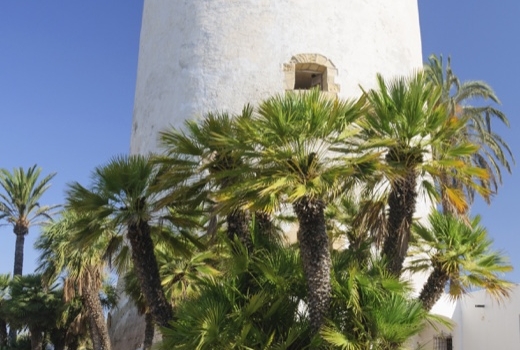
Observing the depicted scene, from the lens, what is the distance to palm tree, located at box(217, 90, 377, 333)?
6621mm

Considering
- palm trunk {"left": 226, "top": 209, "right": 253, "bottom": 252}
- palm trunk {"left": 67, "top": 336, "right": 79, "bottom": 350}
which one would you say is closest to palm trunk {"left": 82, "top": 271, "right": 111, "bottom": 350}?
palm trunk {"left": 226, "top": 209, "right": 253, "bottom": 252}

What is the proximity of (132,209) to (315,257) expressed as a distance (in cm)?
223

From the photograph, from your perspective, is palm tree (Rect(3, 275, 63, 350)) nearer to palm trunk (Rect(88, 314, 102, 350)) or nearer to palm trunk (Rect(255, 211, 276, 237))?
palm trunk (Rect(88, 314, 102, 350))

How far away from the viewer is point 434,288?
745cm

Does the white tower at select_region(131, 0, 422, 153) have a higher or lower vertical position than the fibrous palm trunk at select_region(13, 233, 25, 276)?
higher

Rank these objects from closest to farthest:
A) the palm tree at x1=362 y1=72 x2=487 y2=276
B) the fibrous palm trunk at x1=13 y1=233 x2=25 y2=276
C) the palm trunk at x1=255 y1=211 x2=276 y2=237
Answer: the palm tree at x1=362 y1=72 x2=487 y2=276
the palm trunk at x1=255 y1=211 x2=276 y2=237
the fibrous palm trunk at x1=13 y1=233 x2=25 y2=276

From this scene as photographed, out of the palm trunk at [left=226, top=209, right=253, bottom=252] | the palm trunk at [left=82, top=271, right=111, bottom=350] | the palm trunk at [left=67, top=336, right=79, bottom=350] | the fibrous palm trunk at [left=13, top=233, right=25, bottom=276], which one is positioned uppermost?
the fibrous palm trunk at [left=13, top=233, right=25, bottom=276]

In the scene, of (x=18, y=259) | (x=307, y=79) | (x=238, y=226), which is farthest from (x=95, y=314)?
(x=18, y=259)

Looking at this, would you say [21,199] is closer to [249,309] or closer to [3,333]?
[3,333]

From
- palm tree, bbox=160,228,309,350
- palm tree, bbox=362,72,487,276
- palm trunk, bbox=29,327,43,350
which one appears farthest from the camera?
palm trunk, bbox=29,327,43,350

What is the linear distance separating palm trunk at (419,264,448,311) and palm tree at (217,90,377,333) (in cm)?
136

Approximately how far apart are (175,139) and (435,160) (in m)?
3.05

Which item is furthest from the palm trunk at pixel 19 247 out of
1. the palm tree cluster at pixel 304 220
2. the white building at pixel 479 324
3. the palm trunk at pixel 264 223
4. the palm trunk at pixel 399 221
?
the palm trunk at pixel 399 221

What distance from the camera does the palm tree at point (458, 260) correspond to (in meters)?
7.48
